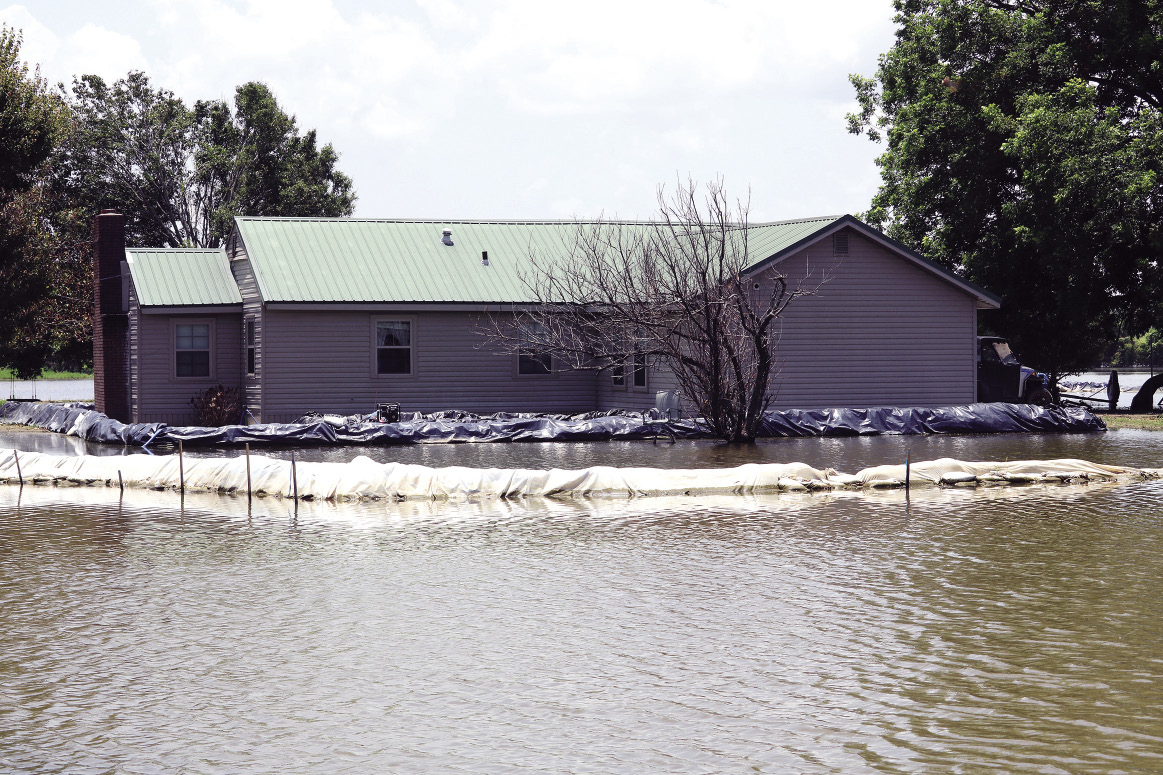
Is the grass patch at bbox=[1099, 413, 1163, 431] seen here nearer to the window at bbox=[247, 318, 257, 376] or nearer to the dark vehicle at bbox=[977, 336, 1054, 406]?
the dark vehicle at bbox=[977, 336, 1054, 406]

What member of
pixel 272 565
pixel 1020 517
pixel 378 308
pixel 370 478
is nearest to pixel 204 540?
pixel 272 565

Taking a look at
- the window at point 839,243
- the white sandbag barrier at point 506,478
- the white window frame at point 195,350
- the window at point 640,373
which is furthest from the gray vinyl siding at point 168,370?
the window at point 839,243

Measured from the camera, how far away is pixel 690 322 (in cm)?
2841

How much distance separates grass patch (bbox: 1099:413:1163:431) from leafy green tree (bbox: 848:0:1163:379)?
11.8ft

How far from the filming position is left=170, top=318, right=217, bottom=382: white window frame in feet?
109

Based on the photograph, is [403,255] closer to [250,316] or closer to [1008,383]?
[250,316]

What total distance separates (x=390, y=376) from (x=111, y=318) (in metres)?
9.10

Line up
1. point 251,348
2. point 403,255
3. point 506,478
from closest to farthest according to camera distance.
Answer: point 506,478 < point 251,348 < point 403,255

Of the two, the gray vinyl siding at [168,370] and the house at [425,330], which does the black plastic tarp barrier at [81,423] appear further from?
the house at [425,330]

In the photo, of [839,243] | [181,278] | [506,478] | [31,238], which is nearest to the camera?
[506,478]

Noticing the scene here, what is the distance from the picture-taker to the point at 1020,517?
1667cm

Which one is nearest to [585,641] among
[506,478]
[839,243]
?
[506,478]

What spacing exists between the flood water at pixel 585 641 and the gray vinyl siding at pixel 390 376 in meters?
14.7

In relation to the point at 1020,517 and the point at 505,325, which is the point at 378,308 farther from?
the point at 1020,517
